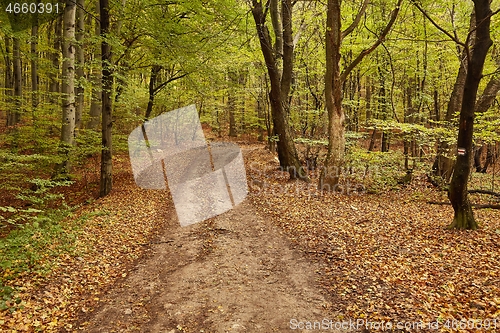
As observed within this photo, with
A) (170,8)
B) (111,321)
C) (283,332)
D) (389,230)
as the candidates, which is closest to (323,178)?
→ (389,230)

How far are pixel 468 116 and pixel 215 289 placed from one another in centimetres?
655

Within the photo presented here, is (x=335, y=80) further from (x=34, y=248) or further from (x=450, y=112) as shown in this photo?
(x=34, y=248)

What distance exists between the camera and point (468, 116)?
6582 mm

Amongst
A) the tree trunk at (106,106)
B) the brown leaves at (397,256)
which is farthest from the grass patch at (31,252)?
the brown leaves at (397,256)

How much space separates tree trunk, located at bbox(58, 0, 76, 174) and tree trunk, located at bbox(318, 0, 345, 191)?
8.81 m

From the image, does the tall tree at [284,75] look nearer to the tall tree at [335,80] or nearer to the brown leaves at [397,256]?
the tall tree at [335,80]

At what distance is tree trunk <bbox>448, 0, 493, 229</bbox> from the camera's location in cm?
633

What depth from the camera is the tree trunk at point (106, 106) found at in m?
10.1

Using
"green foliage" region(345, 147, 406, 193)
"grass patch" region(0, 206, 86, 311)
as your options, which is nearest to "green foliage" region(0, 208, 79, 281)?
"grass patch" region(0, 206, 86, 311)

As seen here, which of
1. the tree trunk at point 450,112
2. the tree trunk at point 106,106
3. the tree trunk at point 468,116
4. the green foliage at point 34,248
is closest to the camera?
the green foliage at point 34,248

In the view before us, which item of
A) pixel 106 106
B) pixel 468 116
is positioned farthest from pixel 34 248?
pixel 468 116

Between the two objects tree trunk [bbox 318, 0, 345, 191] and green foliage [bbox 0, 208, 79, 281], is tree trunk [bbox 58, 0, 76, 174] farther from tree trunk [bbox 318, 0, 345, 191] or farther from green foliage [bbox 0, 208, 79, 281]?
tree trunk [bbox 318, 0, 345, 191]

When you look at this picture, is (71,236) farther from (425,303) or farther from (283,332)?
(425,303)

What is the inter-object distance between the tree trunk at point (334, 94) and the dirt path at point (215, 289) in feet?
15.4
